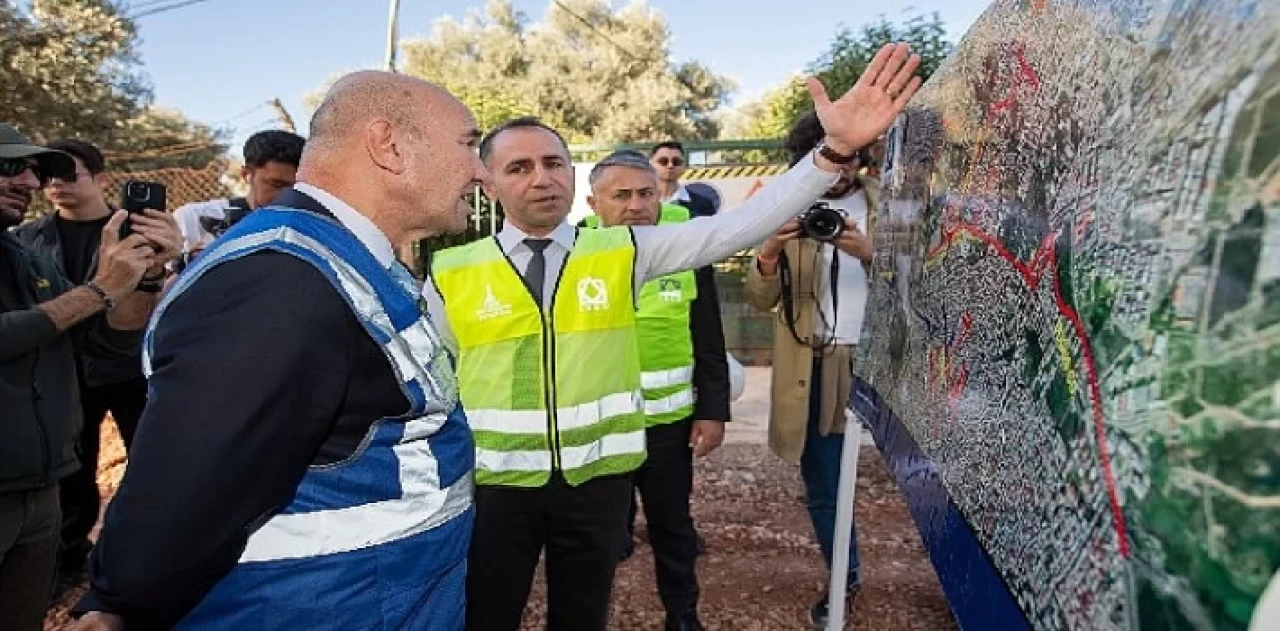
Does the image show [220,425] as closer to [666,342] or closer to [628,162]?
A: [666,342]

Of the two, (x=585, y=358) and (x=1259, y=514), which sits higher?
(x=1259, y=514)

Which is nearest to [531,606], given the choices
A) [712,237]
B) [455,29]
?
[712,237]

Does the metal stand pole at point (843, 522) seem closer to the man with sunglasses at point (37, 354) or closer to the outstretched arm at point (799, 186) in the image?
the outstretched arm at point (799, 186)

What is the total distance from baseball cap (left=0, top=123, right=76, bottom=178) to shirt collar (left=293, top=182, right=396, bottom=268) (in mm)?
1456

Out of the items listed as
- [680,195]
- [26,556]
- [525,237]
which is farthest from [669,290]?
[680,195]

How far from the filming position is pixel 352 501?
53.6 inches

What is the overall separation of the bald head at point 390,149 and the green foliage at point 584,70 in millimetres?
24296

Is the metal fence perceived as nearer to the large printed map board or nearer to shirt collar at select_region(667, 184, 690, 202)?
shirt collar at select_region(667, 184, 690, 202)

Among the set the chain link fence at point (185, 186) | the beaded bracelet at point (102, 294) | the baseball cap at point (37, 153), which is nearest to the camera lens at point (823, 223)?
the beaded bracelet at point (102, 294)

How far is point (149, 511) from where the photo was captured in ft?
3.82

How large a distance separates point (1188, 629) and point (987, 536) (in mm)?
614

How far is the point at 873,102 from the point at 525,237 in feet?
3.54

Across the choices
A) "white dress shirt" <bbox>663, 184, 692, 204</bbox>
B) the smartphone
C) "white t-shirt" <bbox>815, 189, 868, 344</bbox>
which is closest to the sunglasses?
the smartphone

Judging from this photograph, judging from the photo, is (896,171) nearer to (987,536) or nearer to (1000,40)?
(1000,40)
